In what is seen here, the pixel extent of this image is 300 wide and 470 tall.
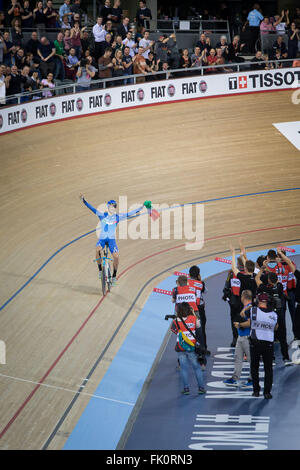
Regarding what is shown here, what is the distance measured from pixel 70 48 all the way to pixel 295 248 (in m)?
7.64

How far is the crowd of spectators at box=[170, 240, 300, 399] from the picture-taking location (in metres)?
7.18

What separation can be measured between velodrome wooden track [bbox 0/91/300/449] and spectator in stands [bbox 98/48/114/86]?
105 cm

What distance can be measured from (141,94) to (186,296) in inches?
383

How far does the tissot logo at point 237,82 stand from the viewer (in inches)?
677

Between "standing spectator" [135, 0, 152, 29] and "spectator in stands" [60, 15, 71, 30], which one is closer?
"spectator in stands" [60, 15, 71, 30]

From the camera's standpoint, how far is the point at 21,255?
37.1ft

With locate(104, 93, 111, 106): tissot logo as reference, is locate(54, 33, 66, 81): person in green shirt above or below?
above

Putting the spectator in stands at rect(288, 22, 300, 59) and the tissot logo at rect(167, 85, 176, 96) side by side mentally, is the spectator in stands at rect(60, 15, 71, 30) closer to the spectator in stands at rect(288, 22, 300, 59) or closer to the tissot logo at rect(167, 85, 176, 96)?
the tissot logo at rect(167, 85, 176, 96)

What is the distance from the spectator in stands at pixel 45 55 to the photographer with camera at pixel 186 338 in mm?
9932

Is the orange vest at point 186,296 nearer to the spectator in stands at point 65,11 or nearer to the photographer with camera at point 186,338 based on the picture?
the photographer with camera at point 186,338

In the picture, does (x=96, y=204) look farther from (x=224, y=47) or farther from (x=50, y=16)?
(x=224, y=47)

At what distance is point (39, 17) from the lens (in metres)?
16.7

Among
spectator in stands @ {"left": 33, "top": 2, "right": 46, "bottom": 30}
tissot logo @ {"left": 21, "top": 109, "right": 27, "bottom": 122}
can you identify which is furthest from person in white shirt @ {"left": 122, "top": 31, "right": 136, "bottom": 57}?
tissot logo @ {"left": 21, "top": 109, "right": 27, "bottom": 122}

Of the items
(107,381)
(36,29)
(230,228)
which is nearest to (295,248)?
(230,228)
